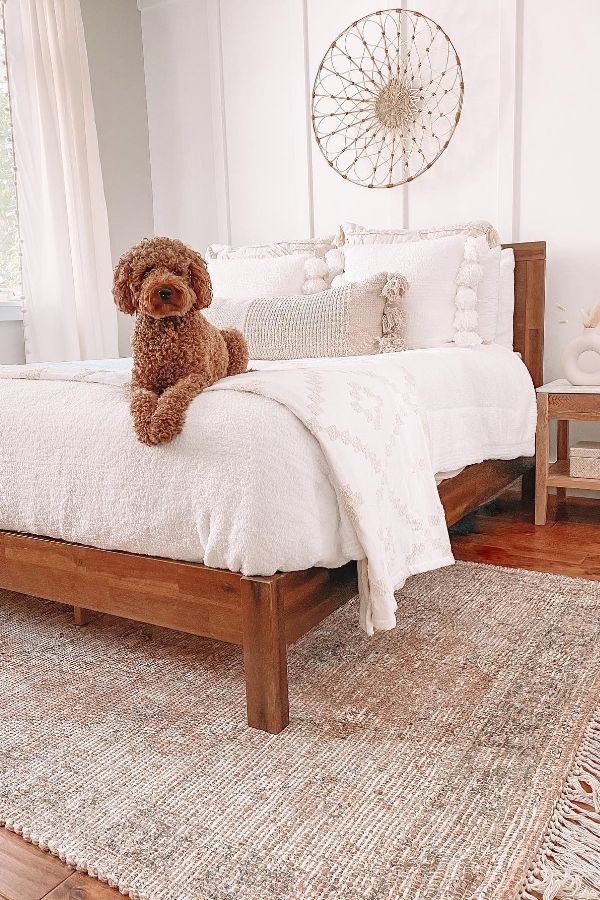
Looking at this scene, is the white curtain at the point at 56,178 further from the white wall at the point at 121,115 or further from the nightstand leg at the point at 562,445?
the nightstand leg at the point at 562,445

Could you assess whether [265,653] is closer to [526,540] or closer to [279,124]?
[526,540]

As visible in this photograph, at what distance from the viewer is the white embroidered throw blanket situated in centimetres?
152

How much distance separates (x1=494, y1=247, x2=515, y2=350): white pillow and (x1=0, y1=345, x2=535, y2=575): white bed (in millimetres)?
1494

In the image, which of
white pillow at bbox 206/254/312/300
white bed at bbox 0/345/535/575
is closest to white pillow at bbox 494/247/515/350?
white pillow at bbox 206/254/312/300

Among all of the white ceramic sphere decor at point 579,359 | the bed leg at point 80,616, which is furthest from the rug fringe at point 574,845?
the white ceramic sphere decor at point 579,359

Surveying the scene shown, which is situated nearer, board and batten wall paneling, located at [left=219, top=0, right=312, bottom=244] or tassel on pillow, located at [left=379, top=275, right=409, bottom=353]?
tassel on pillow, located at [left=379, top=275, right=409, bottom=353]

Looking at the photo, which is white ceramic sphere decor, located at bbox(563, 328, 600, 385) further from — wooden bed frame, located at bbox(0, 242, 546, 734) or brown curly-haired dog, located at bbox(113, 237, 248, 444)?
brown curly-haired dog, located at bbox(113, 237, 248, 444)

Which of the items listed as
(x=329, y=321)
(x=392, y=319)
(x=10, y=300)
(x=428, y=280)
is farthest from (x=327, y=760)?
(x=10, y=300)

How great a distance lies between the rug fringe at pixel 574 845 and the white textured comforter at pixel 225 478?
1.46ft

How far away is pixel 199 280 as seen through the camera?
156 cm

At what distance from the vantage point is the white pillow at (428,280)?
2787 millimetres

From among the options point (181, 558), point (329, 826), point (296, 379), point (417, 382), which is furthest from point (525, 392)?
point (329, 826)

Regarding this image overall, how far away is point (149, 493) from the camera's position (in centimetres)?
153

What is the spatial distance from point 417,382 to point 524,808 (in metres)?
1.20
